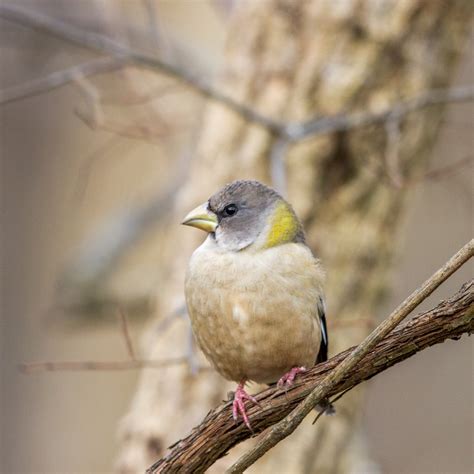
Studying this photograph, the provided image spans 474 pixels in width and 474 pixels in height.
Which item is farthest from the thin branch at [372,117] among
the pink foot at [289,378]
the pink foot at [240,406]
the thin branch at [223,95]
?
the pink foot at [240,406]

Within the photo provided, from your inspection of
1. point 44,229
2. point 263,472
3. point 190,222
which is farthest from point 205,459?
point 44,229

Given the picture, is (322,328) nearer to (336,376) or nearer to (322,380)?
(322,380)

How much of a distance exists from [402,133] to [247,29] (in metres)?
1.31

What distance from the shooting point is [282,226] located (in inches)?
168

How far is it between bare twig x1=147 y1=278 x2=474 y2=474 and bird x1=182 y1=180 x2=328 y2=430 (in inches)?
6.6

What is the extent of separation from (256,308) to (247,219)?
1.79ft

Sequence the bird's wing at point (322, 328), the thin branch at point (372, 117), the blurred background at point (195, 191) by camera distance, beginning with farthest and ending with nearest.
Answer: the blurred background at point (195, 191)
the thin branch at point (372, 117)
the bird's wing at point (322, 328)

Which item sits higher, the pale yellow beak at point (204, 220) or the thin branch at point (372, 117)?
the thin branch at point (372, 117)

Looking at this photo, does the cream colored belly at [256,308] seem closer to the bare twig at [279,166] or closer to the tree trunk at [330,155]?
the bare twig at [279,166]

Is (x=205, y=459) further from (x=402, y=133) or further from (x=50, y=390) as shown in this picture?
(x=50, y=390)

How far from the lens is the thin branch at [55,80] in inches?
215

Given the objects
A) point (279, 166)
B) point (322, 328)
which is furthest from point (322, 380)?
point (279, 166)

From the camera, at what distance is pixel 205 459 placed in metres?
3.53

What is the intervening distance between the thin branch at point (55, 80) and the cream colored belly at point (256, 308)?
5.99 feet
